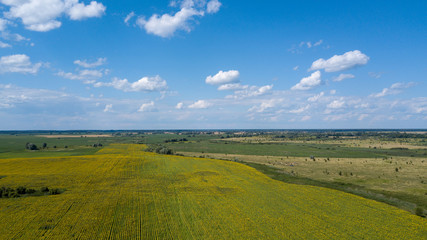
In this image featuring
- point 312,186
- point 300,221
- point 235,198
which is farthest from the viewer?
point 312,186

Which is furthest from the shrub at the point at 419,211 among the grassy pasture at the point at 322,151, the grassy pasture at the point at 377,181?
the grassy pasture at the point at 322,151

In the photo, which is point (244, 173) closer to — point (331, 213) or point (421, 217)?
point (331, 213)

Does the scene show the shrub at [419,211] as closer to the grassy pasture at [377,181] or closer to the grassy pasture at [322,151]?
the grassy pasture at [377,181]

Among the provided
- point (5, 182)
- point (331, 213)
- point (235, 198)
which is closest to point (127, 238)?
point (235, 198)

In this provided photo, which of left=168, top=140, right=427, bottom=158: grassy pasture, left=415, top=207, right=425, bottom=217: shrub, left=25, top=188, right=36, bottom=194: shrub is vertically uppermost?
left=25, top=188, right=36, bottom=194: shrub

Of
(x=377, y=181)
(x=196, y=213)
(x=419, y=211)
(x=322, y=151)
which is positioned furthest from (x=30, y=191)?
(x=322, y=151)

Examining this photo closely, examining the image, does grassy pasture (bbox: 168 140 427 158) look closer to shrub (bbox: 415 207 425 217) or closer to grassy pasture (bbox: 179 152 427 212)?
grassy pasture (bbox: 179 152 427 212)

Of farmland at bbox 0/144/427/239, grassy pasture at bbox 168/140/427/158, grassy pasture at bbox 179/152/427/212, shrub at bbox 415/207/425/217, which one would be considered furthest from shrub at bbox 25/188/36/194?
grassy pasture at bbox 168/140/427/158

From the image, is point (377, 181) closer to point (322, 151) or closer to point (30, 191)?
point (30, 191)
